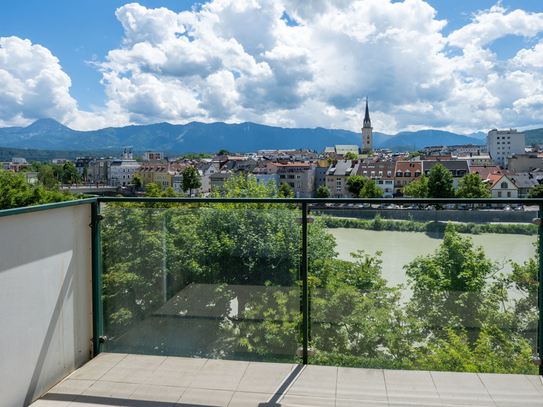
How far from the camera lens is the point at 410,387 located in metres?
2.29

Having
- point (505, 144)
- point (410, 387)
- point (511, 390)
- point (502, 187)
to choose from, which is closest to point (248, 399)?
point (410, 387)

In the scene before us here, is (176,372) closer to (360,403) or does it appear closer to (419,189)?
(360,403)

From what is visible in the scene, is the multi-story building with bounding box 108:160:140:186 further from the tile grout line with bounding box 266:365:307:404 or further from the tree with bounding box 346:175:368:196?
the tile grout line with bounding box 266:365:307:404

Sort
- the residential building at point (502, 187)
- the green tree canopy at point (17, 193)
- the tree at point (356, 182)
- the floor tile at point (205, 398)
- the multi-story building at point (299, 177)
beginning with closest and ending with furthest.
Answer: the floor tile at point (205, 398) → the green tree canopy at point (17, 193) → the residential building at point (502, 187) → the tree at point (356, 182) → the multi-story building at point (299, 177)

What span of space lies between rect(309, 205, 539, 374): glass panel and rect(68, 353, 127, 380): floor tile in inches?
53.0

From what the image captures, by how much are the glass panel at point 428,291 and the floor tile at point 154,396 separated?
0.88m

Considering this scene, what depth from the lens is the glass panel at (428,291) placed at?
7.73 ft

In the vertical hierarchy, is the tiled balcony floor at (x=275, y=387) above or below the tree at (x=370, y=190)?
above

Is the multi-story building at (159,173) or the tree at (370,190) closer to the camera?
the tree at (370,190)

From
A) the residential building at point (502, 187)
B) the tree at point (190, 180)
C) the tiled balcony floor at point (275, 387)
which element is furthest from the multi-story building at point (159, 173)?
the tiled balcony floor at point (275, 387)

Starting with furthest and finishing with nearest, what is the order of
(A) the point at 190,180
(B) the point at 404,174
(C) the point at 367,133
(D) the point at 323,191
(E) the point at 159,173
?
(C) the point at 367,133 < (E) the point at 159,173 < (A) the point at 190,180 < (B) the point at 404,174 < (D) the point at 323,191

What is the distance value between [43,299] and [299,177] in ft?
265

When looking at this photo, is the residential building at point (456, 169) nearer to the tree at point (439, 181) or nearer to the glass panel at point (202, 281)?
the tree at point (439, 181)

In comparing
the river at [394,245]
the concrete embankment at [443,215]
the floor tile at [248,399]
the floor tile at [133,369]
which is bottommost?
the floor tile at [133,369]
